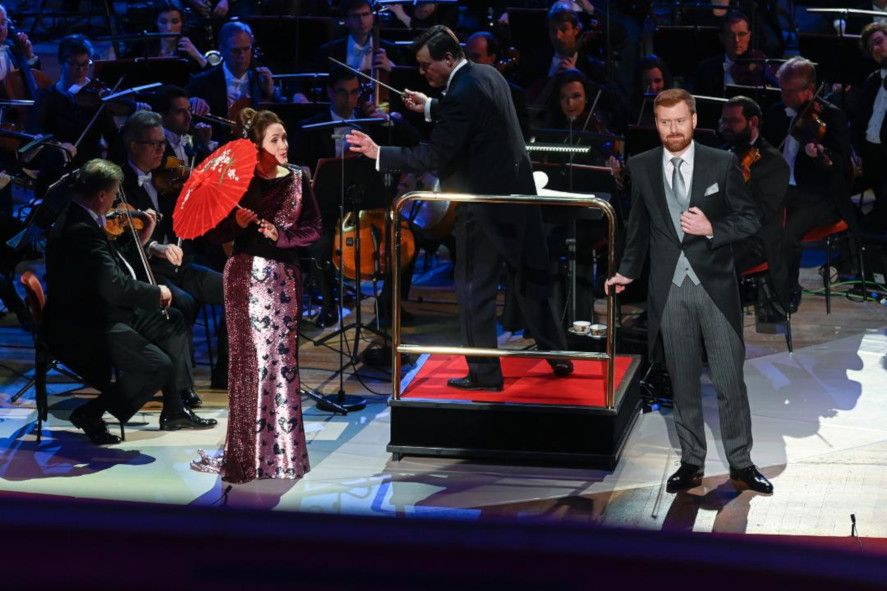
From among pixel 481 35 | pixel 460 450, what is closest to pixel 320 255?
pixel 481 35

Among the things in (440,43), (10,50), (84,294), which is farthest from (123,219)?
(10,50)

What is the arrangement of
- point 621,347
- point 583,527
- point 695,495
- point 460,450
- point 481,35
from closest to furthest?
point 583,527, point 695,495, point 460,450, point 621,347, point 481,35

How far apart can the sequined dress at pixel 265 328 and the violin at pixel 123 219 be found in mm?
1065

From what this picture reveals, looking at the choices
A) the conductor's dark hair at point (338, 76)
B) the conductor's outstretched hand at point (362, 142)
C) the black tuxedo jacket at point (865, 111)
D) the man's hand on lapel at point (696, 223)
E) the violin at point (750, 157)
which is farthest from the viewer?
the black tuxedo jacket at point (865, 111)

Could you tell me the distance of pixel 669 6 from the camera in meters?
10.3

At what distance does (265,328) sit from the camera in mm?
5289

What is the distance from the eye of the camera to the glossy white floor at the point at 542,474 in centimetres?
503

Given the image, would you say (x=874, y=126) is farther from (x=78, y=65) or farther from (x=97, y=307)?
(x=97, y=307)

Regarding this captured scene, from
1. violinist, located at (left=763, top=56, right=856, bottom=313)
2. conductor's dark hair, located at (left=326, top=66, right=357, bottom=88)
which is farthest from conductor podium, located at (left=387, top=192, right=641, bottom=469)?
conductor's dark hair, located at (left=326, top=66, right=357, bottom=88)

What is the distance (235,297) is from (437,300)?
3.55 m

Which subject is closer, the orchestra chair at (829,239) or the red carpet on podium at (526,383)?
the red carpet on podium at (526,383)

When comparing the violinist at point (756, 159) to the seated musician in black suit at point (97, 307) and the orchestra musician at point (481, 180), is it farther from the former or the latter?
the seated musician in black suit at point (97, 307)

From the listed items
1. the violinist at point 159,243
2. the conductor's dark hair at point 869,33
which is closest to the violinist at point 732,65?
the conductor's dark hair at point 869,33

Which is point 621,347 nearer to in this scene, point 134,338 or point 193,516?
point 134,338
